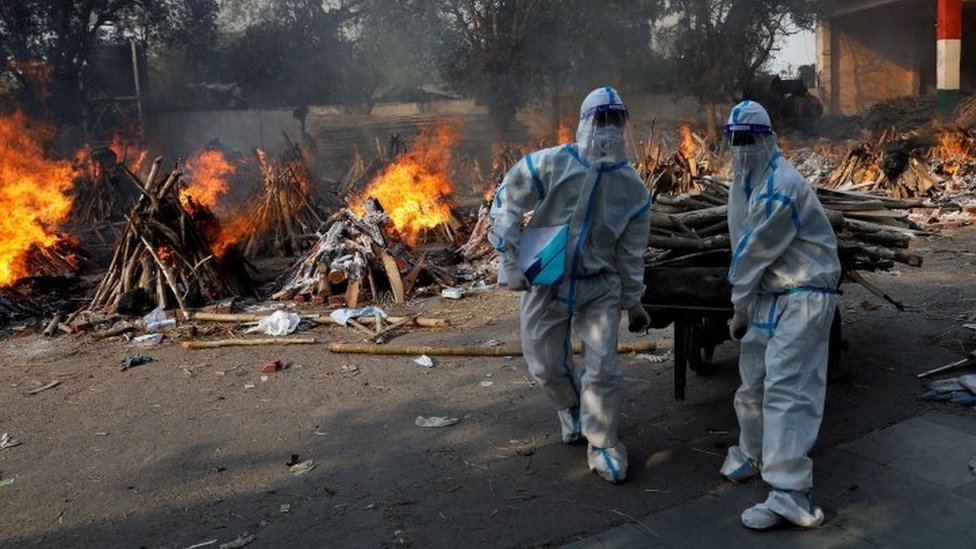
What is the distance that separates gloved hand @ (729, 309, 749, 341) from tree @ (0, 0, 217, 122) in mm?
22056

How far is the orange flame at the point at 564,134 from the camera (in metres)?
25.2

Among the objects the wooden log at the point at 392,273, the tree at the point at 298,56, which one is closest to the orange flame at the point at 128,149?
the tree at the point at 298,56

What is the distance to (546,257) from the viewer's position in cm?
430

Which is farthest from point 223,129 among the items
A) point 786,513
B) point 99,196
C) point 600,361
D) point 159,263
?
point 786,513

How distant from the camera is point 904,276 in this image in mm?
9062

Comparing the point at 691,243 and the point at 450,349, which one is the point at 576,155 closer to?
the point at 691,243

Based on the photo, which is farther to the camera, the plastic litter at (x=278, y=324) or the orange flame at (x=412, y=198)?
the orange flame at (x=412, y=198)

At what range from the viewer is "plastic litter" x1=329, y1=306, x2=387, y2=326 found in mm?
8031

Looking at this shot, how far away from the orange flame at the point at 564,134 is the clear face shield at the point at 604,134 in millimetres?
20746

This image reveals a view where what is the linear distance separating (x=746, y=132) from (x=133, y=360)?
544 centimetres

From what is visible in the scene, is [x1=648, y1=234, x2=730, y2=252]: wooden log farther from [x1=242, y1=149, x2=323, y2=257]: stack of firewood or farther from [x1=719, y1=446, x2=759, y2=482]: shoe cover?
[x1=242, y1=149, x2=323, y2=257]: stack of firewood

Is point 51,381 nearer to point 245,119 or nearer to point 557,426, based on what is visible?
point 557,426

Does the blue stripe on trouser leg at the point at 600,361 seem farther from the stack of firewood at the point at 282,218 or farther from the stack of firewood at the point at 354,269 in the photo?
the stack of firewood at the point at 282,218

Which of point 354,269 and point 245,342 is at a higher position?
point 354,269
